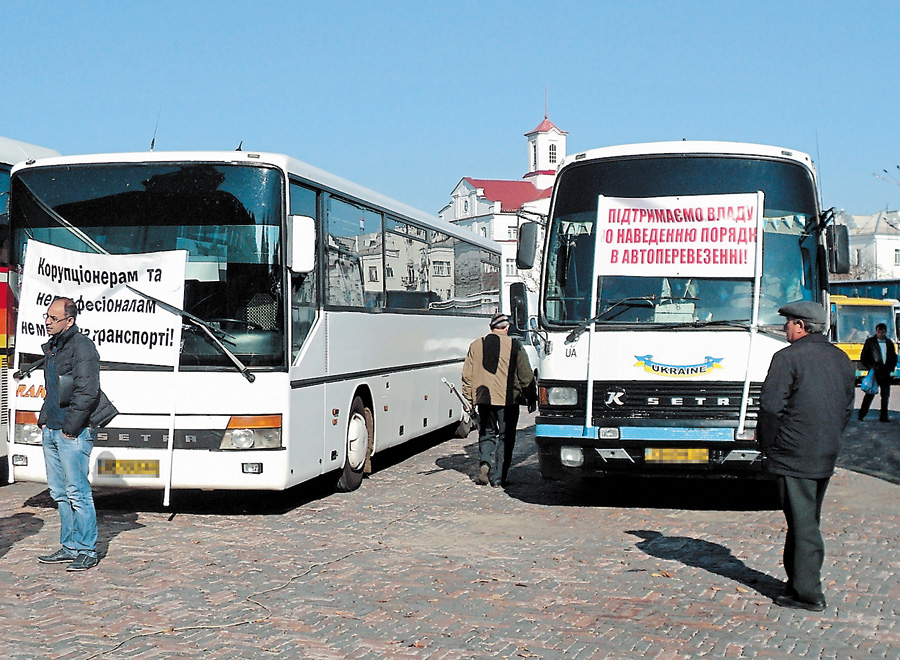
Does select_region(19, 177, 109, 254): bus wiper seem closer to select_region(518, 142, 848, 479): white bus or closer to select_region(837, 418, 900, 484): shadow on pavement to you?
select_region(518, 142, 848, 479): white bus

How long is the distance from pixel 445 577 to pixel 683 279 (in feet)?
13.3

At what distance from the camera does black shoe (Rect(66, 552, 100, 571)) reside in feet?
27.6

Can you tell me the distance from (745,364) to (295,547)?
4322 millimetres

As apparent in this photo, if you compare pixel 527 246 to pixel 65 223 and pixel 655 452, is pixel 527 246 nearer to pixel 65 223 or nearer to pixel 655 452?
pixel 655 452

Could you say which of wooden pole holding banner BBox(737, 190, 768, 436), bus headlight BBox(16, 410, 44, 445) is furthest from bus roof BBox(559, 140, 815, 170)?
bus headlight BBox(16, 410, 44, 445)

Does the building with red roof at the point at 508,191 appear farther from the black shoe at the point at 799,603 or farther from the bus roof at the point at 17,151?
the black shoe at the point at 799,603

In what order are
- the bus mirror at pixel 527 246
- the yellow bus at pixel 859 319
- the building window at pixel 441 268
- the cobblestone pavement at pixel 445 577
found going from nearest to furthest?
the cobblestone pavement at pixel 445 577
the bus mirror at pixel 527 246
the building window at pixel 441 268
the yellow bus at pixel 859 319

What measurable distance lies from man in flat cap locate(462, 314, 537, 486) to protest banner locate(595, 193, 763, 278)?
265cm

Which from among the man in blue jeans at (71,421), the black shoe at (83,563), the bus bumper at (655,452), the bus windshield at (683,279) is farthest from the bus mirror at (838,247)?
the black shoe at (83,563)

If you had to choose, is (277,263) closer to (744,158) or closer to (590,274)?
(590,274)

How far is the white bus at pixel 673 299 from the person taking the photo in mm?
10625

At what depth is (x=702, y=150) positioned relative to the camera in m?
11.2

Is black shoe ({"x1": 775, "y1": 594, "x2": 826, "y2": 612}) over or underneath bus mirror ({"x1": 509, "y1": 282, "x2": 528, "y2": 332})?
underneath

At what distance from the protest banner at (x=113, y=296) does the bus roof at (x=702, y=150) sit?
424 centimetres
